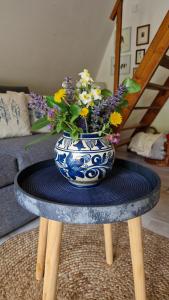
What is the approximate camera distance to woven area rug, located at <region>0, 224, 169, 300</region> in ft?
3.15

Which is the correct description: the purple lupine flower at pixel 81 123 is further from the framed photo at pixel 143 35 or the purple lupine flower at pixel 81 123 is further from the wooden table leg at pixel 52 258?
the framed photo at pixel 143 35

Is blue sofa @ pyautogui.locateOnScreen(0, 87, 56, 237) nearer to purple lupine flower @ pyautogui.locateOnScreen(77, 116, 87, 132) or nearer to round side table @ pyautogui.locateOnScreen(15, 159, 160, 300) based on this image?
round side table @ pyautogui.locateOnScreen(15, 159, 160, 300)

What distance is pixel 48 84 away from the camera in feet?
9.54

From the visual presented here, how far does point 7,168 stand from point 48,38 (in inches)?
68.2

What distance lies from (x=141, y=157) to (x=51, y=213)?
7.83 ft

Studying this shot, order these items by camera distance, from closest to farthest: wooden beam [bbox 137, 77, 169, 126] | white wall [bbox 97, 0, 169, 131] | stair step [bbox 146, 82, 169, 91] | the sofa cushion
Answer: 1. the sofa cushion
2. stair step [bbox 146, 82, 169, 91]
3. white wall [bbox 97, 0, 169, 131]
4. wooden beam [bbox 137, 77, 169, 126]

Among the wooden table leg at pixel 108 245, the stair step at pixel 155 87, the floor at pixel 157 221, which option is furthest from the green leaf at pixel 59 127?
the stair step at pixel 155 87

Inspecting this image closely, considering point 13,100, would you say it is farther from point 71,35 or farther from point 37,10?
point 71,35

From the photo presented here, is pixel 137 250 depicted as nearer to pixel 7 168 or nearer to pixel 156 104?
pixel 7 168

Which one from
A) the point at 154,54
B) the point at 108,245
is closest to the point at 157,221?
the point at 108,245

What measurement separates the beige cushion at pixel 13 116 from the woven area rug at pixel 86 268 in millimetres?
836

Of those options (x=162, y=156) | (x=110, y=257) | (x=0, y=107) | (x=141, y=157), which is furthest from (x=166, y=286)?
(x=141, y=157)

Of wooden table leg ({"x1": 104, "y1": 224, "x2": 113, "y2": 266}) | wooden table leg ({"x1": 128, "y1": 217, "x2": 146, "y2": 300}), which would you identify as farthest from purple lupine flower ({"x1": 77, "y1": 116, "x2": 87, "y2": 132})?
wooden table leg ({"x1": 104, "y1": 224, "x2": 113, "y2": 266})

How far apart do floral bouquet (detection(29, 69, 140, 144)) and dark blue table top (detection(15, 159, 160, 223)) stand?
20 centimetres
